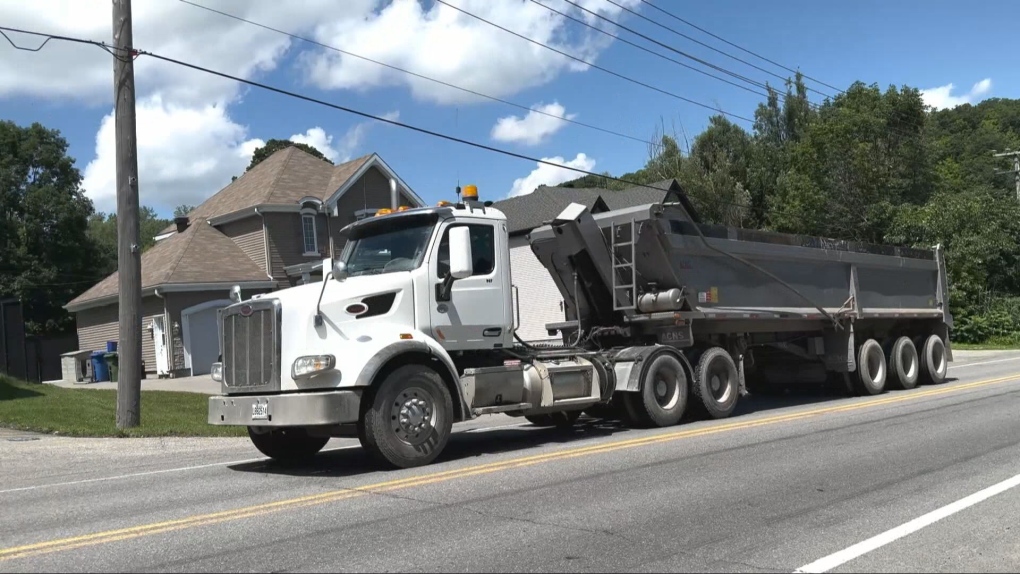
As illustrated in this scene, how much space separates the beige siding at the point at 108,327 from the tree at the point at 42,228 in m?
15.8

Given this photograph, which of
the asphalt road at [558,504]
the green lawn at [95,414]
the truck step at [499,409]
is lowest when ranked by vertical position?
the asphalt road at [558,504]

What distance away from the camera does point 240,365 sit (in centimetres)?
923

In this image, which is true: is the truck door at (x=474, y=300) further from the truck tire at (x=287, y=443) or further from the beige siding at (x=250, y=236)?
the beige siding at (x=250, y=236)

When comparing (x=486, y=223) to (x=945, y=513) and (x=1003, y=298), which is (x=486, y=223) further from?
(x=1003, y=298)

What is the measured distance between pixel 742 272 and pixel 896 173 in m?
36.9

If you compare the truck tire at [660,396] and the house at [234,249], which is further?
the house at [234,249]

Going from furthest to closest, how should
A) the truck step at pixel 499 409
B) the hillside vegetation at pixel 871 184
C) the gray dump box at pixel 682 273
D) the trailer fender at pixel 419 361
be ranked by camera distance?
the hillside vegetation at pixel 871 184 < the gray dump box at pixel 682 273 < the truck step at pixel 499 409 < the trailer fender at pixel 419 361

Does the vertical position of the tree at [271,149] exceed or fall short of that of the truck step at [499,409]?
it exceeds it

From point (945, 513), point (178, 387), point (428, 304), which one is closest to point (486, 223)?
point (428, 304)

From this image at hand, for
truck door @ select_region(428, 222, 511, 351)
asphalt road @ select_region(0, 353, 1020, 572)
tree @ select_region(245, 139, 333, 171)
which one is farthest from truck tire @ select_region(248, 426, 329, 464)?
tree @ select_region(245, 139, 333, 171)

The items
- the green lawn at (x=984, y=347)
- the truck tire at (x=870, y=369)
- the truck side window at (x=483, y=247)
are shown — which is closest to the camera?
the truck side window at (x=483, y=247)

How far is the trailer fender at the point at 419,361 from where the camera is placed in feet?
28.2

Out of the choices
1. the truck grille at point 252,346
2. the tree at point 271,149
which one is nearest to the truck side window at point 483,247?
the truck grille at point 252,346

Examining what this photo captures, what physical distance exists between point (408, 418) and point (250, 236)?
2503cm
